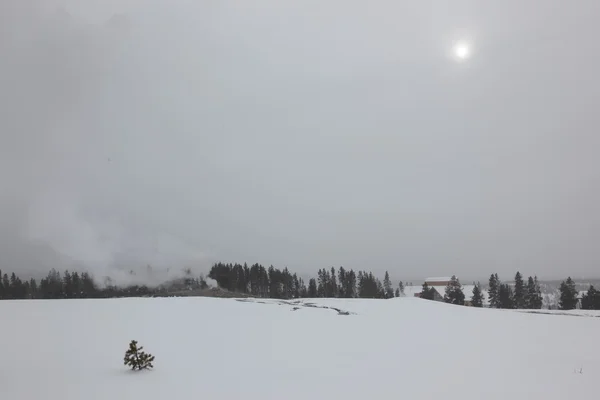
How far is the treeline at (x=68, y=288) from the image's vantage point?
89.8 meters

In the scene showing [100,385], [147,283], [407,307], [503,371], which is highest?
[100,385]

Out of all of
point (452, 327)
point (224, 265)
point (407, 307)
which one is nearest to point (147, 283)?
point (224, 265)

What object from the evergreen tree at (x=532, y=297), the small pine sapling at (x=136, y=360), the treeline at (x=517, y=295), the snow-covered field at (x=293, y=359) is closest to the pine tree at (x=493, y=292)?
the treeline at (x=517, y=295)

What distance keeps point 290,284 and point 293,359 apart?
94664mm

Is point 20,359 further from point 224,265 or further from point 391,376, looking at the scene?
point 224,265

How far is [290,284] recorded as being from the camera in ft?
347

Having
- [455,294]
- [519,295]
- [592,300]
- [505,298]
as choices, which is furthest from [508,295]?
[592,300]

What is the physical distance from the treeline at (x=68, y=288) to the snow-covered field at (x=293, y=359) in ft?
262

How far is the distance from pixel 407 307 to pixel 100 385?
1176 inches

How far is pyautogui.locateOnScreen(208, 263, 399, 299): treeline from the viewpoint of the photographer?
100m

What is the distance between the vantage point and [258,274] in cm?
10938

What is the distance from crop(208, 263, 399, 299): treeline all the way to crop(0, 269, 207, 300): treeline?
1247cm

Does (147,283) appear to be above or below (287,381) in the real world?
below

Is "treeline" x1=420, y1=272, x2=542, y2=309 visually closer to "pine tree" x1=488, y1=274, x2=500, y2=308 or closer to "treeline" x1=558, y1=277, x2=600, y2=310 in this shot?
"pine tree" x1=488, y1=274, x2=500, y2=308
